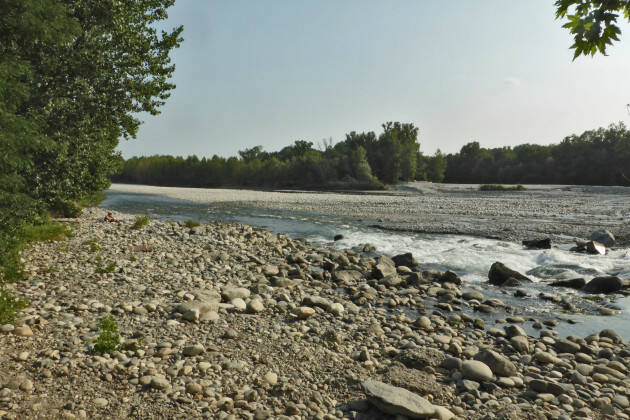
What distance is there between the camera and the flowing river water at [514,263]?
9484mm

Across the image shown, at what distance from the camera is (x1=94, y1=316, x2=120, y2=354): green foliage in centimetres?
577

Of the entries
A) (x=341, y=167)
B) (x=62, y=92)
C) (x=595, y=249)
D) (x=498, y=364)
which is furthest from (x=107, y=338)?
(x=341, y=167)

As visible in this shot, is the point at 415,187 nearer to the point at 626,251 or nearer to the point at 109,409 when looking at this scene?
the point at 626,251

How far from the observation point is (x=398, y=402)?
16.1ft

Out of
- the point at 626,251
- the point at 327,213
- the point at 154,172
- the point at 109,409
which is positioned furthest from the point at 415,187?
the point at 154,172

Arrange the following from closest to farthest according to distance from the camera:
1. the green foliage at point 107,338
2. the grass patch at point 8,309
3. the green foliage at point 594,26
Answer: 1. the green foliage at point 594,26
2. the green foliage at point 107,338
3. the grass patch at point 8,309

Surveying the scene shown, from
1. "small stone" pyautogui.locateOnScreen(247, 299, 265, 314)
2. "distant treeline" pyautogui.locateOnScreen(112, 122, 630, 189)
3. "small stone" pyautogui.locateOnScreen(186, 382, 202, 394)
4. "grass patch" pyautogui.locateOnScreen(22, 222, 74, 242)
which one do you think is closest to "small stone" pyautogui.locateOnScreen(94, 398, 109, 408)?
"small stone" pyautogui.locateOnScreen(186, 382, 202, 394)

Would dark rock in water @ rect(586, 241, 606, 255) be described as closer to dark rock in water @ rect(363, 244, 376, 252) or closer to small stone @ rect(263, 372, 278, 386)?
dark rock in water @ rect(363, 244, 376, 252)

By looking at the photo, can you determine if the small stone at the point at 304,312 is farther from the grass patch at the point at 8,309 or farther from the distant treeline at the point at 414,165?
the distant treeline at the point at 414,165

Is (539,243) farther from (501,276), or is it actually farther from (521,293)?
(521,293)

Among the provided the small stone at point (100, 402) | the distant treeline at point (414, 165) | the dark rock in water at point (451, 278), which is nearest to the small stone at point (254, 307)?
the small stone at point (100, 402)

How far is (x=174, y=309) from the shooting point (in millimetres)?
7926

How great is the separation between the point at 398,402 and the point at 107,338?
439 centimetres

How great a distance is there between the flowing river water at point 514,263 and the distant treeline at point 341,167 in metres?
57.5
